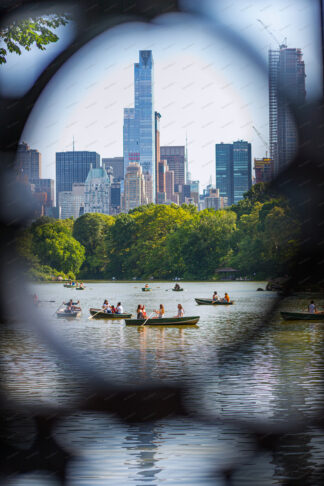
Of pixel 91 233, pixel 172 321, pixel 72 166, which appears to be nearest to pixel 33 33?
pixel 72 166

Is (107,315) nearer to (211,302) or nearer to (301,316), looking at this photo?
(301,316)

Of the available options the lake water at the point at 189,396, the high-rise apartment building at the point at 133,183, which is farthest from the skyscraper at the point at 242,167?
the high-rise apartment building at the point at 133,183

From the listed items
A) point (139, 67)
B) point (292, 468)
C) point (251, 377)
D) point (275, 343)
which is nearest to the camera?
point (292, 468)

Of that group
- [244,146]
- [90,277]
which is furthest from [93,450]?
[90,277]

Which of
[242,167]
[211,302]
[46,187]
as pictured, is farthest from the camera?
[211,302]

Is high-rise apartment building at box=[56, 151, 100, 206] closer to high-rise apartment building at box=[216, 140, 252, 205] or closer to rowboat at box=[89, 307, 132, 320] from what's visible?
high-rise apartment building at box=[216, 140, 252, 205]

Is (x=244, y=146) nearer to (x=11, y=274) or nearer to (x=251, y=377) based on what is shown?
(x=11, y=274)

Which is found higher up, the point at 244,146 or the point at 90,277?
the point at 244,146

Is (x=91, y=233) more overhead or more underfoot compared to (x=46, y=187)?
more underfoot


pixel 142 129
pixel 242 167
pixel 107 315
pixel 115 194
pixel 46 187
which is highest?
pixel 142 129
